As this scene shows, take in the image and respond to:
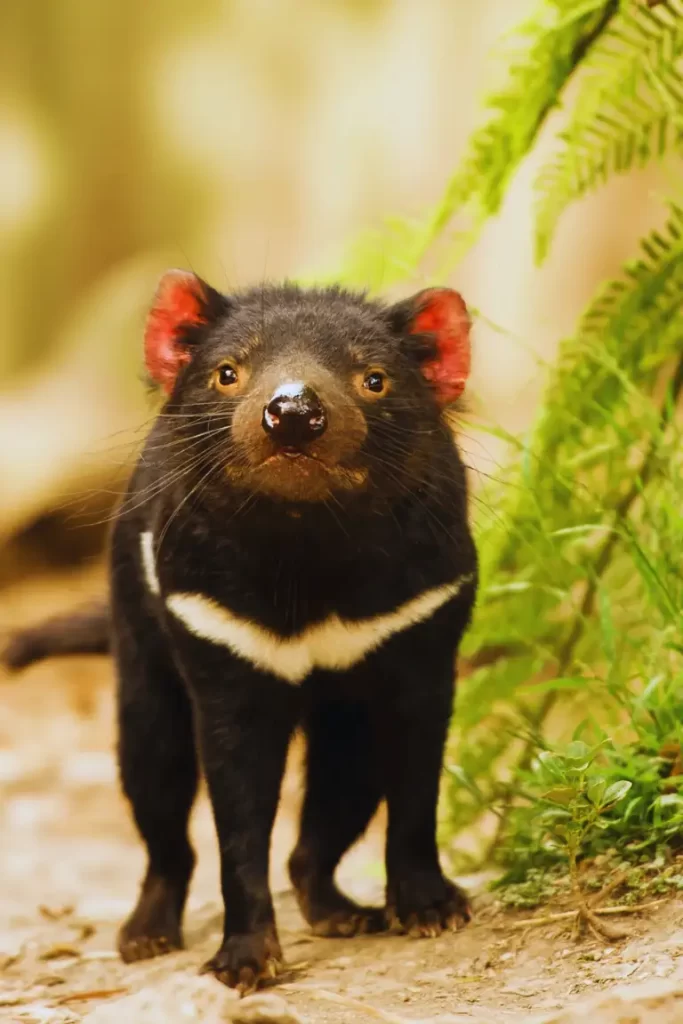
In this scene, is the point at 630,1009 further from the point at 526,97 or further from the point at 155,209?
the point at 155,209

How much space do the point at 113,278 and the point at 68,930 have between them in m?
4.89

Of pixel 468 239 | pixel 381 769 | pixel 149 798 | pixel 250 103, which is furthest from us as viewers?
pixel 250 103

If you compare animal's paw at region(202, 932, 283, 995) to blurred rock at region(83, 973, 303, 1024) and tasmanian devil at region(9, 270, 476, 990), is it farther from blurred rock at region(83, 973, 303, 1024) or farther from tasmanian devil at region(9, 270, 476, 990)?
blurred rock at region(83, 973, 303, 1024)

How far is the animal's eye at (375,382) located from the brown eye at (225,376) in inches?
8.0

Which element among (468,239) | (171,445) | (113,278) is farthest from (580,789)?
(113,278)

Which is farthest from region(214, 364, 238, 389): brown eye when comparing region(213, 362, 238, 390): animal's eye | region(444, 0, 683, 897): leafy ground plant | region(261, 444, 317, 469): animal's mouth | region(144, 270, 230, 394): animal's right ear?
region(444, 0, 683, 897): leafy ground plant

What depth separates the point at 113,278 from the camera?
7.20 meters

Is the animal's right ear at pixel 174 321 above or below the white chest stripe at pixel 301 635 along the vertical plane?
above

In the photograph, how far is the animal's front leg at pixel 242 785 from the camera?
210 cm

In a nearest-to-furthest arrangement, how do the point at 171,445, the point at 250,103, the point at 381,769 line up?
the point at 171,445 < the point at 381,769 < the point at 250,103

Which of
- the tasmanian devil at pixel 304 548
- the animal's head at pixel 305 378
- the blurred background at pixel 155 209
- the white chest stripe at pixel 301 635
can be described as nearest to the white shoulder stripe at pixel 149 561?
the tasmanian devil at pixel 304 548

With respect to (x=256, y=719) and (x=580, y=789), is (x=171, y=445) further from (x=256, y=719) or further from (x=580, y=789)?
(x=580, y=789)

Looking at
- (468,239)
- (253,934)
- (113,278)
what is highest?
(113,278)

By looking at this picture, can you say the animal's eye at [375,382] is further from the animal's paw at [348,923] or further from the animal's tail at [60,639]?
the animal's tail at [60,639]
